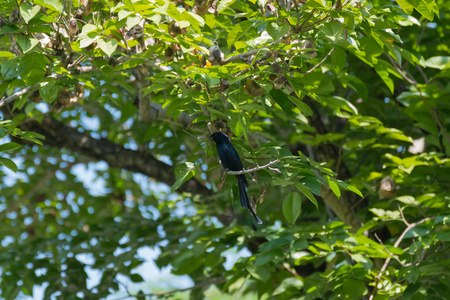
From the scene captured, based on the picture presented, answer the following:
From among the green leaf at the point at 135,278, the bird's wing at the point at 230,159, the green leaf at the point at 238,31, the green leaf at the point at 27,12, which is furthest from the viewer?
the green leaf at the point at 135,278

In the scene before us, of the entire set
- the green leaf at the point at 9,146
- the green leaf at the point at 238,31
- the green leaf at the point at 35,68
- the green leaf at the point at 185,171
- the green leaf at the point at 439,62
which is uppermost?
the green leaf at the point at 238,31

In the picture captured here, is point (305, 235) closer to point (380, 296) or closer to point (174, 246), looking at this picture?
point (380, 296)

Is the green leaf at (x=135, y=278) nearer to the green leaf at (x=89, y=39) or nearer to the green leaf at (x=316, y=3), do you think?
the green leaf at (x=89, y=39)

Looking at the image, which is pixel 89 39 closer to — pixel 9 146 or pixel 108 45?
pixel 108 45

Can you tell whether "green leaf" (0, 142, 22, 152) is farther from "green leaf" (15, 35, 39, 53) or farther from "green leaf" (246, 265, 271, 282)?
"green leaf" (246, 265, 271, 282)

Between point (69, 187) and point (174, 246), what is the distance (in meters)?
2.17

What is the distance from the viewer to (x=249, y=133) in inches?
121

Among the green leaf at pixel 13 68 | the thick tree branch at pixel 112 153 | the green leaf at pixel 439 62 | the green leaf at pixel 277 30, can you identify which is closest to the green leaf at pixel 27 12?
the green leaf at pixel 13 68

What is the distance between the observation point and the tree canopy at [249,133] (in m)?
2.09

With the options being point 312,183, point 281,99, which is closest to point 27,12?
point 281,99

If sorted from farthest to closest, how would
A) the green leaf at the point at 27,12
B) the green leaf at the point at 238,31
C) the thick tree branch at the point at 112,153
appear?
the thick tree branch at the point at 112,153 → the green leaf at the point at 238,31 → the green leaf at the point at 27,12

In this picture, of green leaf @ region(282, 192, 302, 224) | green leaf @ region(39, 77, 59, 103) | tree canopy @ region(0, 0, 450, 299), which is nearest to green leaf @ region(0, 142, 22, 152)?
tree canopy @ region(0, 0, 450, 299)

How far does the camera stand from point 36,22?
2025mm

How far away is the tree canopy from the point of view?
6.86 feet
